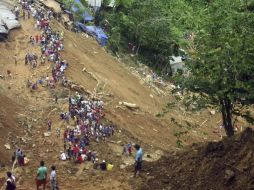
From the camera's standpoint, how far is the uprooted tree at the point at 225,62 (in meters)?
Result: 14.8

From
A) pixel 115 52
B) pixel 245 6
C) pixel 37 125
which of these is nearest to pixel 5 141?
pixel 37 125

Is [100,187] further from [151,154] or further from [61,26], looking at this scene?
[61,26]

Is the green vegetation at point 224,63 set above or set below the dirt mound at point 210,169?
above

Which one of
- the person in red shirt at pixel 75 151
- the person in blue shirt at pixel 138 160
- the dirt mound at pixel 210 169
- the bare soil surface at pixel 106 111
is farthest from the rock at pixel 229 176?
the person in red shirt at pixel 75 151

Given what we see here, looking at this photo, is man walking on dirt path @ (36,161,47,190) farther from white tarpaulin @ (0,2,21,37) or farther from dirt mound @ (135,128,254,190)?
white tarpaulin @ (0,2,21,37)

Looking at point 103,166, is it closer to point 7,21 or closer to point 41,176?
point 41,176

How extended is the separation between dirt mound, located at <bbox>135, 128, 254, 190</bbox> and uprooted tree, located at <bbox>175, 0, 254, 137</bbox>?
1.33 meters

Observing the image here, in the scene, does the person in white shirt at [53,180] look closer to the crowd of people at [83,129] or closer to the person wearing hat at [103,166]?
the person wearing hat at [103,166]

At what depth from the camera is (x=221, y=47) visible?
51.0 ft

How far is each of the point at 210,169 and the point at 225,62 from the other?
332cm

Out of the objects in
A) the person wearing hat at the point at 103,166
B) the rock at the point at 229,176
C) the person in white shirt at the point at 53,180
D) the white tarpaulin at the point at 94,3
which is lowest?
the person wearing hat at the point at 103,166

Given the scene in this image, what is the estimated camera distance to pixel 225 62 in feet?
49.0

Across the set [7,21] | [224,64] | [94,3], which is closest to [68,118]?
[224,64]

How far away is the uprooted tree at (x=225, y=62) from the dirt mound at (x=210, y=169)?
133 cm
